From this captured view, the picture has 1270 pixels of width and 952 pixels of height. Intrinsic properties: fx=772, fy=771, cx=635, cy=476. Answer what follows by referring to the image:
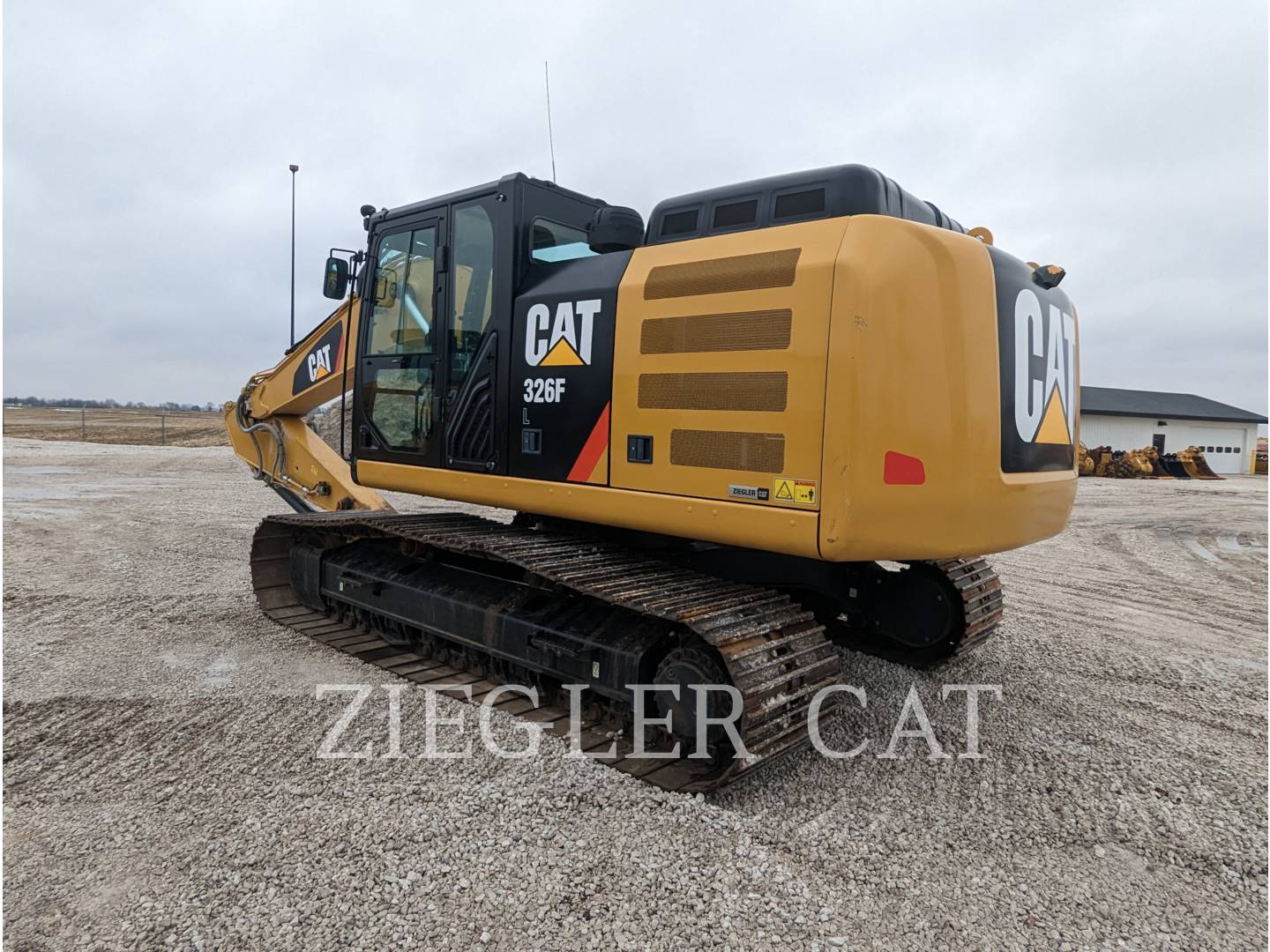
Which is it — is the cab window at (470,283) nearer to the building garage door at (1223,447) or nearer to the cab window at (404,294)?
the cab window at (404,294)

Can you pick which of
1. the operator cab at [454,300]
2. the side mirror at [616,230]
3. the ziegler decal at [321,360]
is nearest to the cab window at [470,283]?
the operator cab at [454,300]

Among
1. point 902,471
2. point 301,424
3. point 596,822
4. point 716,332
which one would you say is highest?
point 716,332

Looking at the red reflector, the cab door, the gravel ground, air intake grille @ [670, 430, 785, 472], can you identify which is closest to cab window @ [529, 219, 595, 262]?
the cab door

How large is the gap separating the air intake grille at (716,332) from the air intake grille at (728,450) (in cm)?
40

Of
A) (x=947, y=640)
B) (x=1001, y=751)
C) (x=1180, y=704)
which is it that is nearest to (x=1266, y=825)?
(x=1001, y=751)

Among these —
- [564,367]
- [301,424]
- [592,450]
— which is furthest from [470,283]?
[301,424]

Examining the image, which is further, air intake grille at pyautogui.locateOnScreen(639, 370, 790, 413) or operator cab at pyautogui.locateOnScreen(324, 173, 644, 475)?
operator cab at pyautogui.locateOnScreen(324, 173, 644, 475)

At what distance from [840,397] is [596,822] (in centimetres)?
202

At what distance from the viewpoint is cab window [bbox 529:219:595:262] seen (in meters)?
4.57

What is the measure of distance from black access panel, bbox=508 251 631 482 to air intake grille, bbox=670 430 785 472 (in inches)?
19.7

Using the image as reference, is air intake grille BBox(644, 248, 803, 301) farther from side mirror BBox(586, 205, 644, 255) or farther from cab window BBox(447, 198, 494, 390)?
cab window BBox(447, 198, 494, 390)

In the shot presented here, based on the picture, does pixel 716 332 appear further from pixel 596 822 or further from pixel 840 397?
pixel 596 822

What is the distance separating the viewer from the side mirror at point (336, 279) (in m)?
5.69

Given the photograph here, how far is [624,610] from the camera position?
13.3 ft
